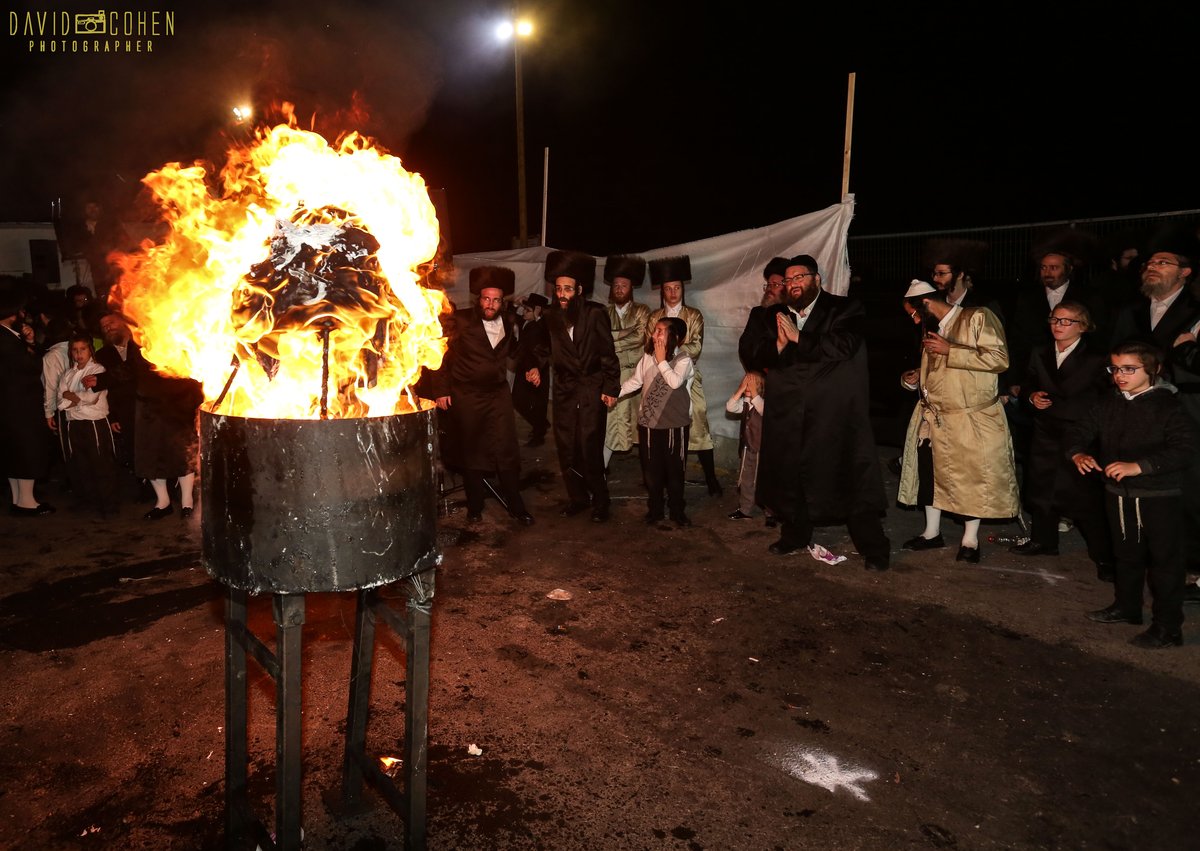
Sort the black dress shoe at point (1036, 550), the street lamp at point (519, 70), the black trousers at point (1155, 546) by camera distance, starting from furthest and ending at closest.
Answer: the street lamp at point (519, 70)
the black dress shoe at point (1036, 550)
the black trousers at point (1155, 546)

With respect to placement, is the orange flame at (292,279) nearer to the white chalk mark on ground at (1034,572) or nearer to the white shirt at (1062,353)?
the white chalk mark on ground at (1034,572)

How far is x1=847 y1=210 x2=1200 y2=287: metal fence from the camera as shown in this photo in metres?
8.12

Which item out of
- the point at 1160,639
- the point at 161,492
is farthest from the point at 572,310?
the point at 1160,639

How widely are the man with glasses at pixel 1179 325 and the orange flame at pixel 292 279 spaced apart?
15.5ft

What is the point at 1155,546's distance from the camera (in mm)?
4605

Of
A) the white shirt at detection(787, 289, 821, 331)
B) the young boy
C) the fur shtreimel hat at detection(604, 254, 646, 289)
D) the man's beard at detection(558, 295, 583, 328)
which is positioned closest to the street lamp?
the fur shtreimel hat at detection(604, 254, 646, 289)

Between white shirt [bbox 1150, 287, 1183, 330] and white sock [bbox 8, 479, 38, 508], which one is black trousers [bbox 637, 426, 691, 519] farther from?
white sock [bbox 8, 479, 38, 508]

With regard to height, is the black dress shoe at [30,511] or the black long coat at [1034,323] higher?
the black long coat at [1034,323]

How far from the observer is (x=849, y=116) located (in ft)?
23.9

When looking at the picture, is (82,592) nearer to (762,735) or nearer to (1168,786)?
(762,735)

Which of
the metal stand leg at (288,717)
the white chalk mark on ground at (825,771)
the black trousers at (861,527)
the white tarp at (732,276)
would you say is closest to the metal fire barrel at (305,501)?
the metal stand leg at (288,717)

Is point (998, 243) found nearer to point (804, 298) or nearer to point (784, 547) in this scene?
point (804, 298)

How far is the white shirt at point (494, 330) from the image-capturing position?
23.9 feet

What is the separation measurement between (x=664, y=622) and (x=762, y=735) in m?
1.35
